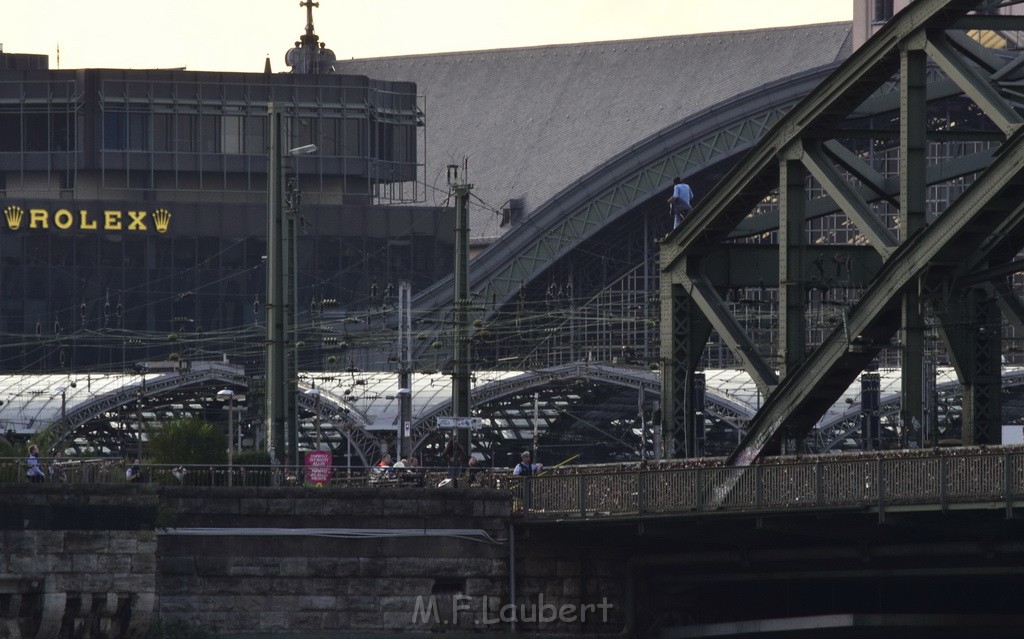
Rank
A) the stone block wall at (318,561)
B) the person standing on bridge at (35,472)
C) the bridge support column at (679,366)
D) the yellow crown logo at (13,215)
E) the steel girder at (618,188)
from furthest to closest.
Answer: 1. the yellow crown logo at (13,215)
2. the steel girder at (618,188)
3. the bridge support column at (679,366)
4. the person standing on bridge at (35,472)
5. the stone block wall at (318,561)

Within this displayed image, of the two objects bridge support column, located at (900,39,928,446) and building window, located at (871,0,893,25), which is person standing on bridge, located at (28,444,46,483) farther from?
building window, located at (871,0,893,25)

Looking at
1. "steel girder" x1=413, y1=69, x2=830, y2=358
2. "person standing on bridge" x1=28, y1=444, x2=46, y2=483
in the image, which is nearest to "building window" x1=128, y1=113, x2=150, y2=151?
"steel girder" x1=413, y1=69, x2=830, y2=358

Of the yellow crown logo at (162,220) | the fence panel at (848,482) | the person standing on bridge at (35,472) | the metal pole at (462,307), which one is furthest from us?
the yellow crown logo at (162,220)

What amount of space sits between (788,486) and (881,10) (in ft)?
294

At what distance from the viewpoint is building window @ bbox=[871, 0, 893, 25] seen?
131 meters

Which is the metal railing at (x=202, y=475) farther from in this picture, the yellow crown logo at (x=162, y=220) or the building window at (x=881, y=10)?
the building window at (x=881, y=10)

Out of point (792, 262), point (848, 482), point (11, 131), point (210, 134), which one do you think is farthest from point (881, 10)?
point (848, 482)

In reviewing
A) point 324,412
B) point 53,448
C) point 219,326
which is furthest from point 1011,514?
point 219,326

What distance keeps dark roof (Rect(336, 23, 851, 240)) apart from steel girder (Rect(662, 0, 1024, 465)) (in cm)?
9328

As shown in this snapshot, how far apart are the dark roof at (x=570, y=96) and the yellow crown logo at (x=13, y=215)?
102 feet

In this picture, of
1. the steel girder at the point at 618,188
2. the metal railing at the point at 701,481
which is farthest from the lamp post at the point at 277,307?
the steel girder at the point at 618,188

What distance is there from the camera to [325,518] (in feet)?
163

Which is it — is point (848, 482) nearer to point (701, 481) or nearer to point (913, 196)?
point (701, 481)

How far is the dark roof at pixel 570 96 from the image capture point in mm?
152375
